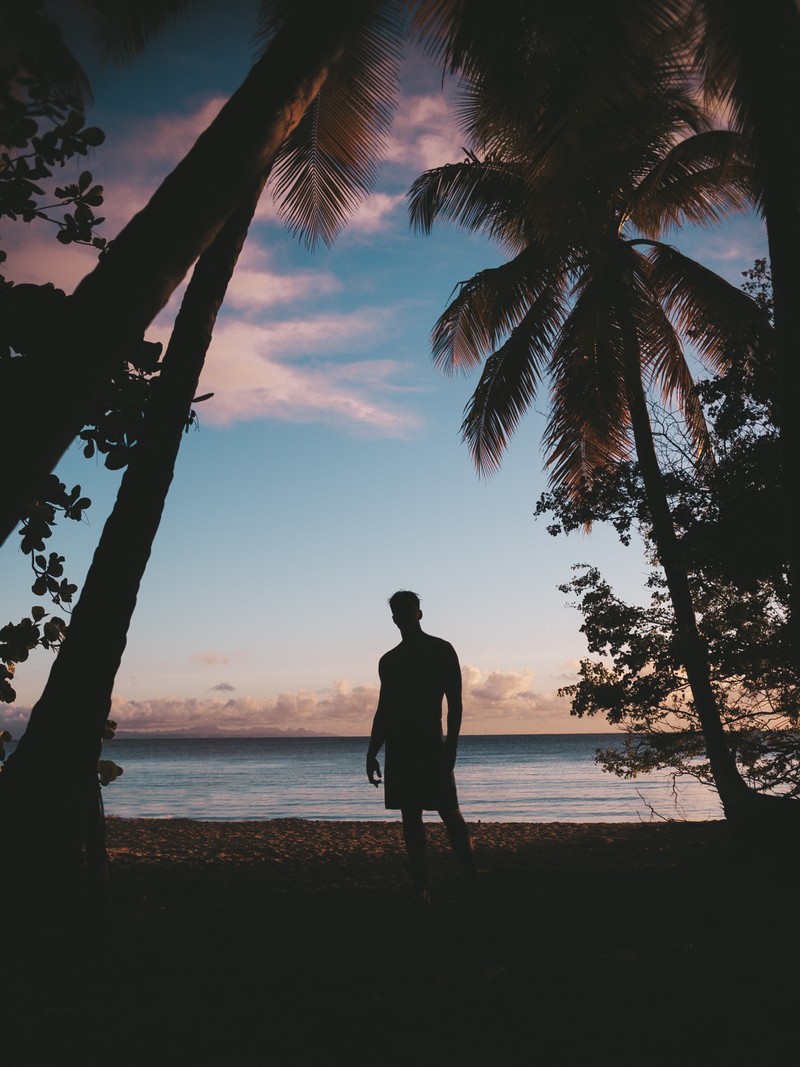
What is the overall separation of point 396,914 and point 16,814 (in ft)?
7.01

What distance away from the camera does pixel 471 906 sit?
4574 mm

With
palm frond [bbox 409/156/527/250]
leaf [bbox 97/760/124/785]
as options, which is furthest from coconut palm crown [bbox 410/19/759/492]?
leaf [bbox 97/760/124/785]

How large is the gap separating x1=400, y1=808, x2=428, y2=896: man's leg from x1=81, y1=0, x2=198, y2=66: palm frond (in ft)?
19.5

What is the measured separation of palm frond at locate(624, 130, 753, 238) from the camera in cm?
882

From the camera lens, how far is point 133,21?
228 inches

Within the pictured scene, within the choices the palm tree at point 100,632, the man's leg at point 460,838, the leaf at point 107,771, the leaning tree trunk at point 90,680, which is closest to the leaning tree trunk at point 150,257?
the palm tree at point 100,632

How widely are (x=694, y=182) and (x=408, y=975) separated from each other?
32.2ft

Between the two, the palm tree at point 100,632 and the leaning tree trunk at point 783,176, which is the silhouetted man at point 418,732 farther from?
the leaning tree trunk at point 783,176

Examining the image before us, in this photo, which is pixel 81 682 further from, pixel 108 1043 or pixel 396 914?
pixel 396 914

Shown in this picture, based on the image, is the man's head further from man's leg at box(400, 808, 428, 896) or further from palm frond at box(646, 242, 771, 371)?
palm frond at box(646, 242, 771, 371)

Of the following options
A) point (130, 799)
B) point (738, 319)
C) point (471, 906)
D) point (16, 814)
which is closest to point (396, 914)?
point (471, 906)

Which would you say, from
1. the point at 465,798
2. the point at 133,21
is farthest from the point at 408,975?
the point at 465,798

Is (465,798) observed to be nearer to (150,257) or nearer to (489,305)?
(489,305)

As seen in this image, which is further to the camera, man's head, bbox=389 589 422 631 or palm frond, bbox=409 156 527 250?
palm frond, bbox=409 156 527 250
